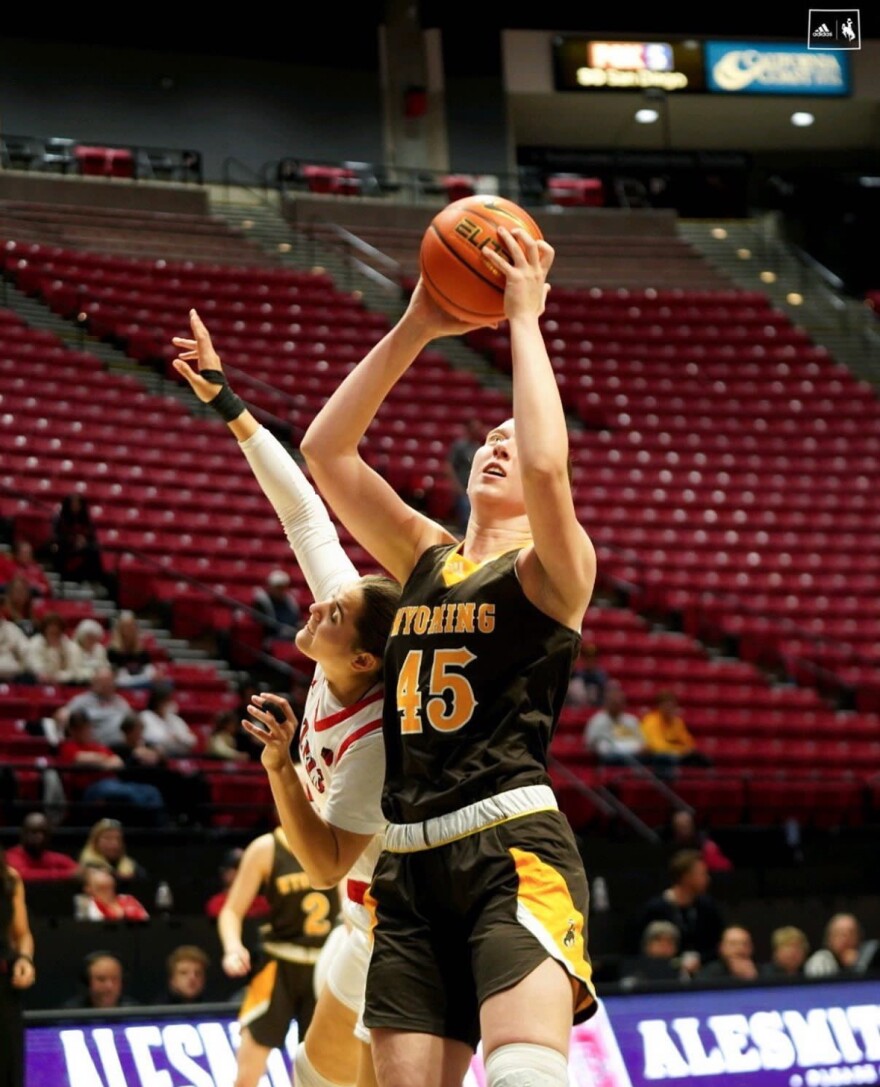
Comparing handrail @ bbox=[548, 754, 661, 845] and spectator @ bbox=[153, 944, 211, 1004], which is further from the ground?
spectator @ bbox=[153, 944, 211, 1004]

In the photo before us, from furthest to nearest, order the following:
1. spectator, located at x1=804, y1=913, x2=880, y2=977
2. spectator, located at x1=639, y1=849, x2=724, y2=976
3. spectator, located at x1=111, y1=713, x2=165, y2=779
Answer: spectator, located at x1=111, y1=713, x2=165, y2=779 → spectator, located at x1=639, y1=849, x2=724, y2=976 → spectator, located at x1=804, y1=913, x2=880, y2=977

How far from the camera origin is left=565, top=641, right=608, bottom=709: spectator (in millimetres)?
12938

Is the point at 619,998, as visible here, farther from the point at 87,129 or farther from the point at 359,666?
the point at 87,129

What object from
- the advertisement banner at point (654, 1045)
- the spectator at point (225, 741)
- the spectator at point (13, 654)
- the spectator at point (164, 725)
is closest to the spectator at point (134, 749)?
the spectator at point (164, 725)

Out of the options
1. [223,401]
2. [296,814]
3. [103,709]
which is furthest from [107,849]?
[296,814]

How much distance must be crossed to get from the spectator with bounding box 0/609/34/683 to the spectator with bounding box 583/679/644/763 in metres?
3.90

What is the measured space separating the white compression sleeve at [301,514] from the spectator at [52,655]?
7.23 metres

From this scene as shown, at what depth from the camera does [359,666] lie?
3.78 meters

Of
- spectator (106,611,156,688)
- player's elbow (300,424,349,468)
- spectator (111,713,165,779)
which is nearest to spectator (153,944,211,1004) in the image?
spectator (111,713,165,779)

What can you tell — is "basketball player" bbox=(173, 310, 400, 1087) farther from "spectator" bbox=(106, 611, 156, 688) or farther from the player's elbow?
"spectator" bbox=(106, 611, 156, 688)

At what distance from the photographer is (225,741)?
1079cm

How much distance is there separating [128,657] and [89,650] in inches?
11.0

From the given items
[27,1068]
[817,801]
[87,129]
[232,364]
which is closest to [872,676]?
[817,801]

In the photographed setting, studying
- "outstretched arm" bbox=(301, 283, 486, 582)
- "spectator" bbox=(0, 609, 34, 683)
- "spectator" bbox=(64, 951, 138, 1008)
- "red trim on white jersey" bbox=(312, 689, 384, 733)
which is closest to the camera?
"outstretched arm" bbox=(301, 283, 486, 582)
